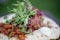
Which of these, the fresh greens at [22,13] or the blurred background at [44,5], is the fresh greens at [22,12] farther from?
the blurred background at [44,5]

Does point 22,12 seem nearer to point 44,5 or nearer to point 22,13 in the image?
point 22,13

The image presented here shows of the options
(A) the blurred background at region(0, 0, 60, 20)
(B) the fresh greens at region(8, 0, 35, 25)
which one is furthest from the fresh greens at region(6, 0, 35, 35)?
(A) the blurred background at region(0, 0, 60, 20)

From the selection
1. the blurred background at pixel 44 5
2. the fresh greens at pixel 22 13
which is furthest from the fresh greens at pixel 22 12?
the blurred background at pixel 44 5

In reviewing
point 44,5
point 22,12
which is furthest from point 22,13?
point 44,5

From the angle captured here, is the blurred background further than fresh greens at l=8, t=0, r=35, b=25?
Yes

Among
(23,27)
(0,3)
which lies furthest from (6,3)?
(23,27)

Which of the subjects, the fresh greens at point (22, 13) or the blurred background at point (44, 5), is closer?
the fresh greens at point (22, 13)

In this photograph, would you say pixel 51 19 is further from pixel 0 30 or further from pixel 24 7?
pixel 0 30

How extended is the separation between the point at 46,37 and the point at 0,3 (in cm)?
81

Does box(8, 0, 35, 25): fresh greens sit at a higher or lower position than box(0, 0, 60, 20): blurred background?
lower

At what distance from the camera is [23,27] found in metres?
1.46

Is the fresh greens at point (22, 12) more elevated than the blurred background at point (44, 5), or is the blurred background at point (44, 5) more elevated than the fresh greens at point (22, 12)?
the blurred background at point (44, 5)

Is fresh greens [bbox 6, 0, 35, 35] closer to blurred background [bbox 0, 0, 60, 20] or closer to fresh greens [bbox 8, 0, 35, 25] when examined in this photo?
fresh greens [bbox 8, 0, 35, 25]

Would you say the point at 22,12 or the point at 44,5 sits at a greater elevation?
the point at 44,5
